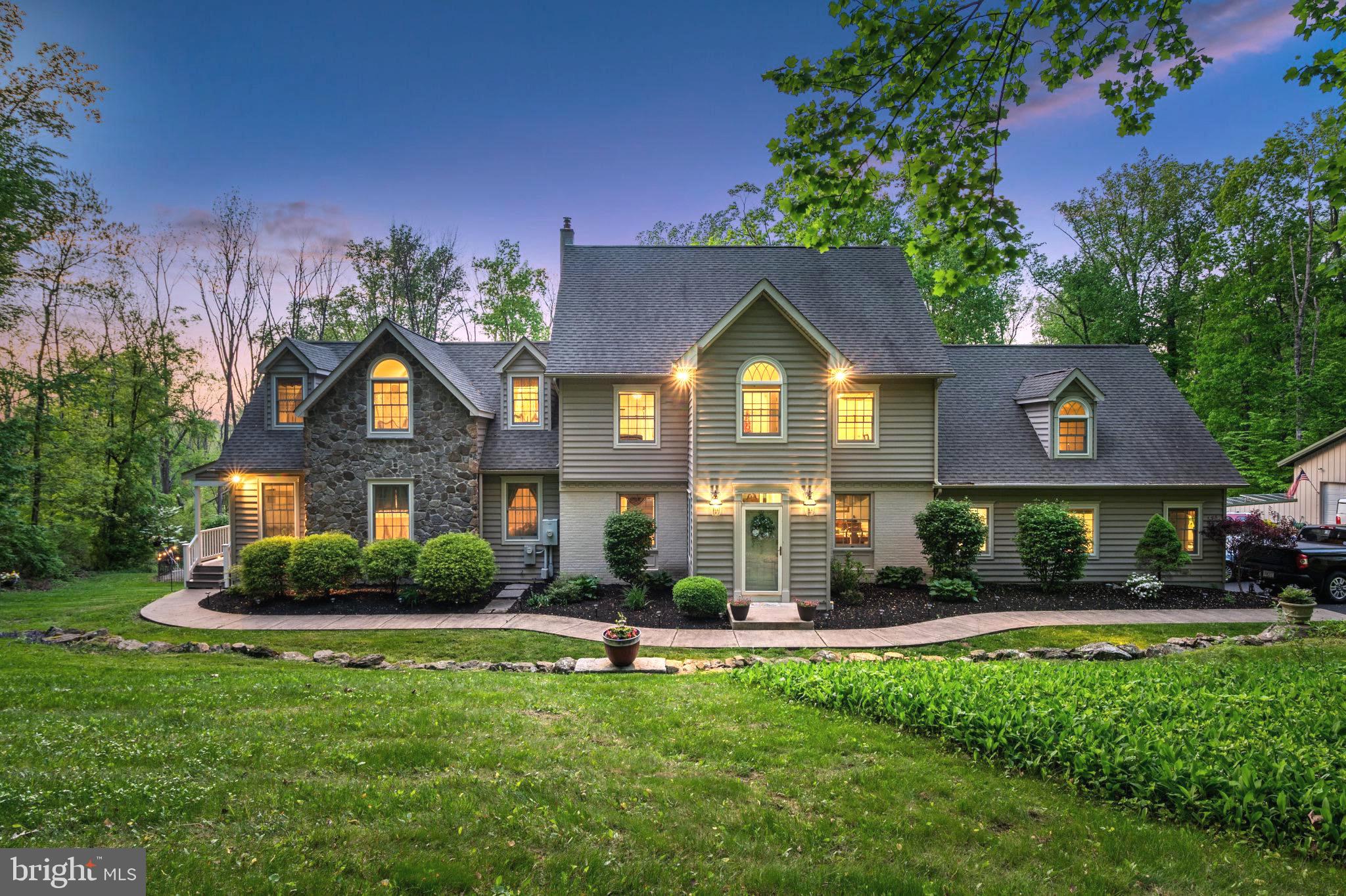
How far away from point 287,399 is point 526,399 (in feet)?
23.4

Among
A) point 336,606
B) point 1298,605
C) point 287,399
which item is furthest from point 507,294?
point 1298,605

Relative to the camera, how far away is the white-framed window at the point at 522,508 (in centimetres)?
1555

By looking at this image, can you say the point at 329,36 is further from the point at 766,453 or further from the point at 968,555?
the point at 968,555

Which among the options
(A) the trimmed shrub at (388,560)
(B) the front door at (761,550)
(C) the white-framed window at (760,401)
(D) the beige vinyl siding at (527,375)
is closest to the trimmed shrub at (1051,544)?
(B) the front door at (761,550)

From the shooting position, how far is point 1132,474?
1502cm

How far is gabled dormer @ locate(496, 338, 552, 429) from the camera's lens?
15875 mm

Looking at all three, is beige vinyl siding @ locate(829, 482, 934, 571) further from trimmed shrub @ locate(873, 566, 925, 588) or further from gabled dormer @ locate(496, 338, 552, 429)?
gabled dormer @ locate(496, 338, 552, 429)

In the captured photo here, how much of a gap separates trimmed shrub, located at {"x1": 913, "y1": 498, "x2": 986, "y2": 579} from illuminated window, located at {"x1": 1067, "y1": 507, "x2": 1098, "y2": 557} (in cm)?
359

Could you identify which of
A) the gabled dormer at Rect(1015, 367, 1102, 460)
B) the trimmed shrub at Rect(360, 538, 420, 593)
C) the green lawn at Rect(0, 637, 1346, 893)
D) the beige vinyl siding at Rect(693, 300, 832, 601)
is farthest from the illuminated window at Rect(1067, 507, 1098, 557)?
the trimmed shrub at Rect(360, 538, 420, 593)

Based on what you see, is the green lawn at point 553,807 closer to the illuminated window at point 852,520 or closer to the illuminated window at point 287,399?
the illuminated window at point 852,520

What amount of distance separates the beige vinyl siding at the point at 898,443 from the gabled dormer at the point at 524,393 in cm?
834

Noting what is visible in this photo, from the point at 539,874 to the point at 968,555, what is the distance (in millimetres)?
13380

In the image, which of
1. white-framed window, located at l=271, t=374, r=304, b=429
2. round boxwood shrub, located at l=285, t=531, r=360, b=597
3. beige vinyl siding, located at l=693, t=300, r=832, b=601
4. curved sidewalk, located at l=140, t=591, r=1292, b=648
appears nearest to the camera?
curved sidewalk, located at l=140, t=591, r=1292, b=648

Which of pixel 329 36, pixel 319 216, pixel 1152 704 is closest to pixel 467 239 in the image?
pixel 319 216
